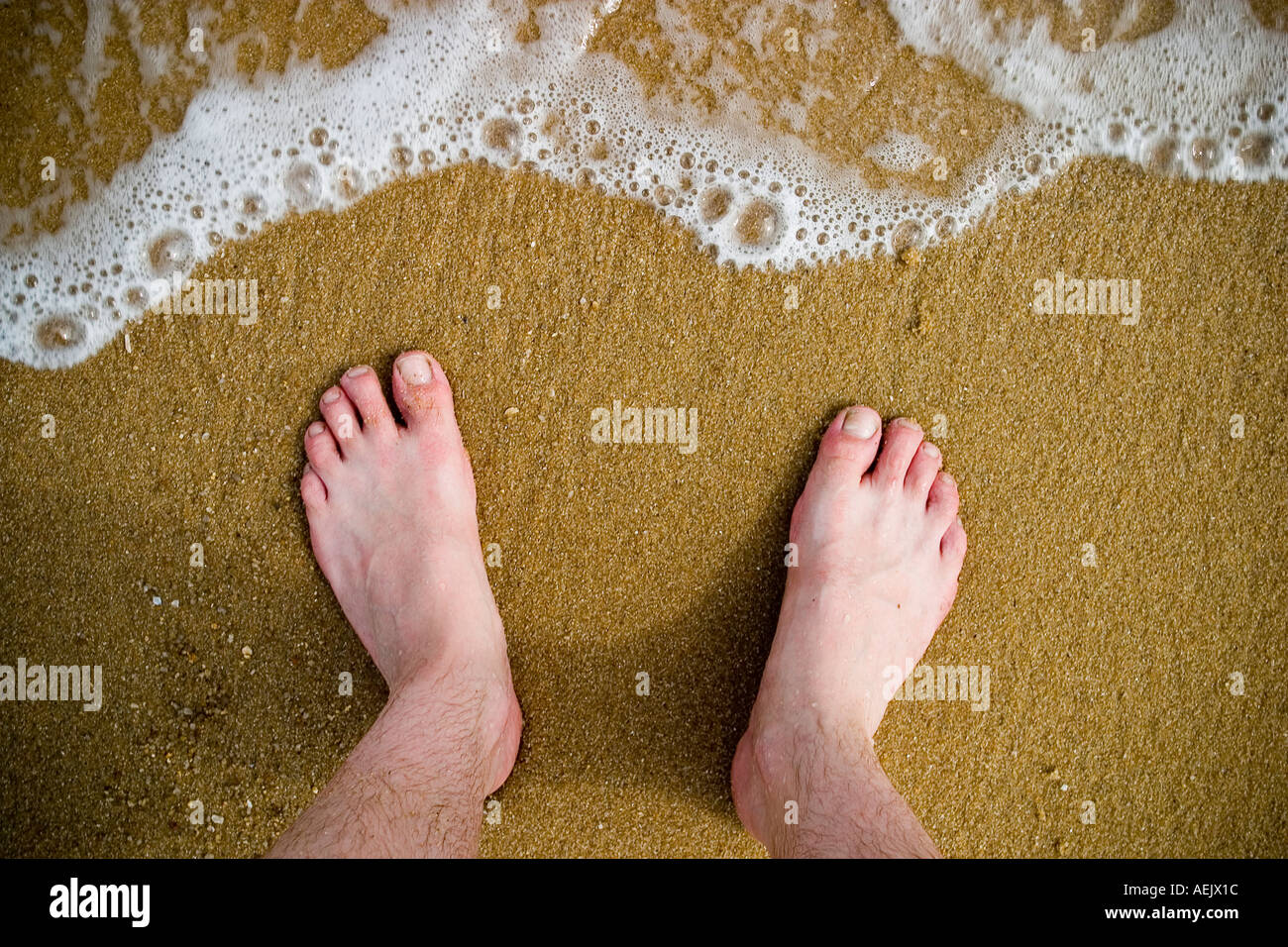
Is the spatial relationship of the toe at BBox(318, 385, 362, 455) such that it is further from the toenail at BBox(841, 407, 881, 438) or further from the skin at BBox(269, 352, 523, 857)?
the toenail at BBox(841, 407, 881, 438)

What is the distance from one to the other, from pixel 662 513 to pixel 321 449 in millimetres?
667

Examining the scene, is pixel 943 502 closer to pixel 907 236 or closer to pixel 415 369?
pixel 907 236

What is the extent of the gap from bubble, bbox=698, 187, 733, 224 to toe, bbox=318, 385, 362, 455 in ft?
2.56

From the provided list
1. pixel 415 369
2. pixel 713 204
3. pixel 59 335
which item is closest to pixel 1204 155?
pixel 713 204

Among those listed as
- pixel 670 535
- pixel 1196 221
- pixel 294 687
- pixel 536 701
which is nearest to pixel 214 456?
pixel 294 687

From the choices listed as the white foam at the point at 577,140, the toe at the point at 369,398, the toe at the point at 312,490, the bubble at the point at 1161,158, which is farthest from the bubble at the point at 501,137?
the bubble at the point at 1161,158

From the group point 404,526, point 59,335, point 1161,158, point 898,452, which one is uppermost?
point 1161,158

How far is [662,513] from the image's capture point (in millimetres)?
1691

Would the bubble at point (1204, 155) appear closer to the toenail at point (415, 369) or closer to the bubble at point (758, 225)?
the bubble at point (758, 225)

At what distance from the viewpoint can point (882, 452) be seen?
5.57 ft

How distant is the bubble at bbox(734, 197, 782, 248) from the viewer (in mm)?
1714

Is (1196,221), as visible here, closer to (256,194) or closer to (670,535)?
(670,535)

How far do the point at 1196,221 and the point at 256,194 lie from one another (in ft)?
6.01

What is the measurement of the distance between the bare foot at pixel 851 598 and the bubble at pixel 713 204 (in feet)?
1.51
